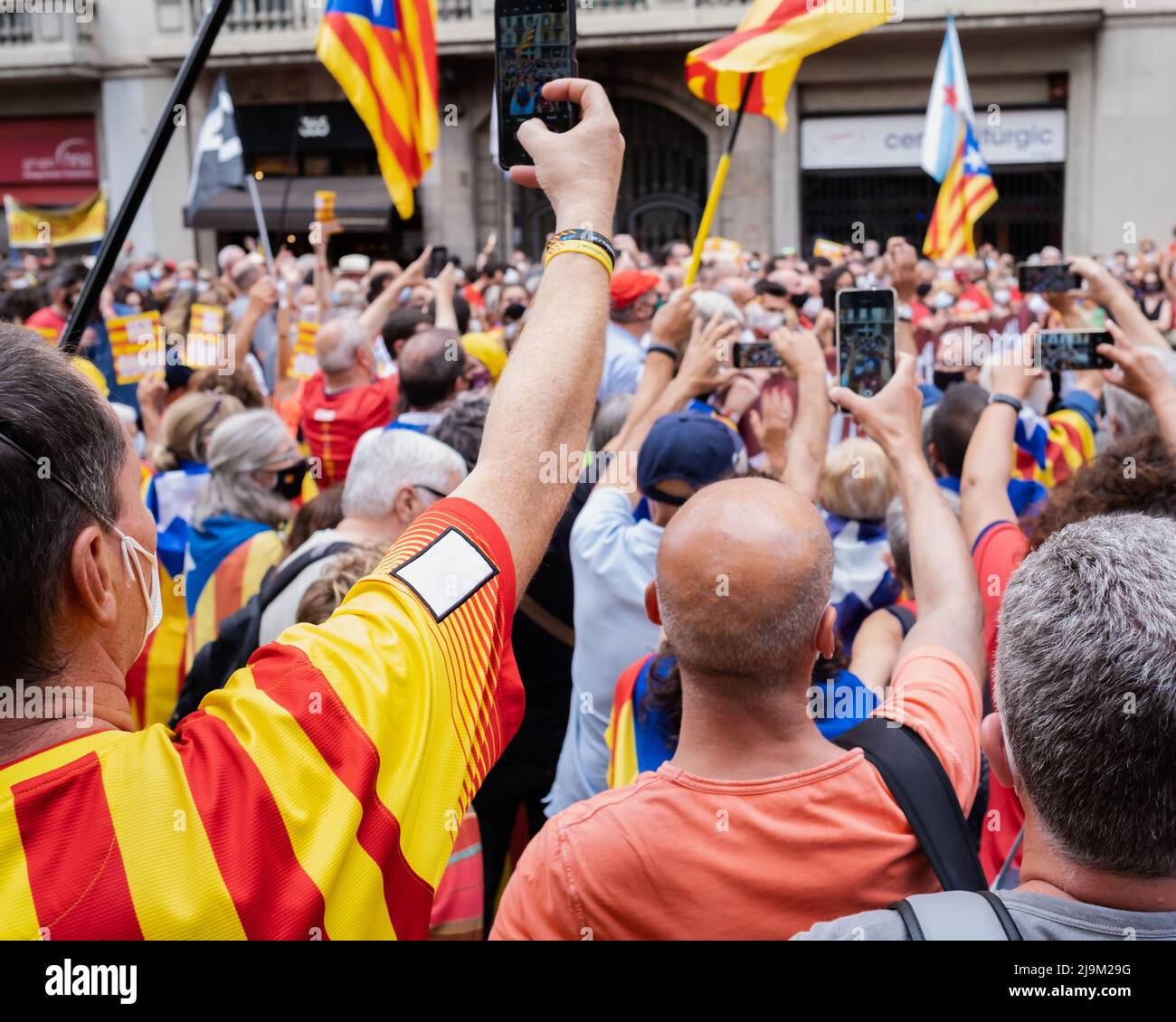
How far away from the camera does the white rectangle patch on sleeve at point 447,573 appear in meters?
1.33

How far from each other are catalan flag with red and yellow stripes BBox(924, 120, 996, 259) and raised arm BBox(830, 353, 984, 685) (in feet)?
21.4

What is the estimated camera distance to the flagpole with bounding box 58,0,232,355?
7.39 ft

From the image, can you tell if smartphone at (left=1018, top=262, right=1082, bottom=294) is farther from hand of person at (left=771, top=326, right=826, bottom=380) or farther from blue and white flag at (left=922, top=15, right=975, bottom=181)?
blue and white flag at (left=922, top=15, right=975, bottom=181)

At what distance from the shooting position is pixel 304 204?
75.9 ft

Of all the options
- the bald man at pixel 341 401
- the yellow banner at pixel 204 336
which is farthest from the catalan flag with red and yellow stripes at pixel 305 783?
the yellow banner at pixel 204 336

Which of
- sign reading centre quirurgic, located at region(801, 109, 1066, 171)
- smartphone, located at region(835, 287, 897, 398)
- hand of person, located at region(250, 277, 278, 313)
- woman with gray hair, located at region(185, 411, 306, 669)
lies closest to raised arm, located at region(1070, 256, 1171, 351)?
smartphone, located at region(835, 287, 897, 398)

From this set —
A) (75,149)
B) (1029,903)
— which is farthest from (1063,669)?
(75,149)

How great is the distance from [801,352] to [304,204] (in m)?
21.0

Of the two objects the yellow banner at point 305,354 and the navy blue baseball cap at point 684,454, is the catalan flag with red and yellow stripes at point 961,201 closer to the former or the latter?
the yellow banner at point 305,354

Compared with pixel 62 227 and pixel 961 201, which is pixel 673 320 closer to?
pixel 961 201

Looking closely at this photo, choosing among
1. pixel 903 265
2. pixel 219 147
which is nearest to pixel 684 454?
pixel 903 265

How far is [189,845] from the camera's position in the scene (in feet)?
3.77

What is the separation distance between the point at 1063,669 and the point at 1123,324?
9.46 feet

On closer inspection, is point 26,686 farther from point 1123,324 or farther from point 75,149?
point 75,149
